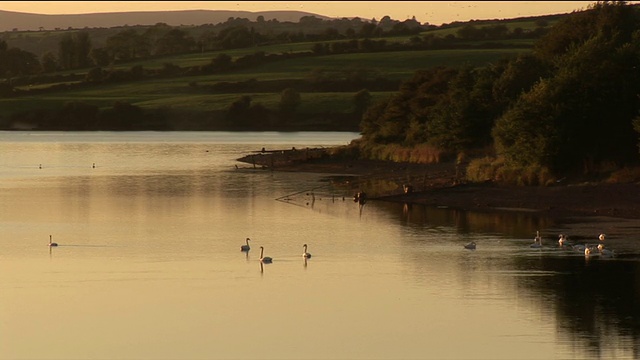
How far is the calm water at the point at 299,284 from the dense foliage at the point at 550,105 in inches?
396

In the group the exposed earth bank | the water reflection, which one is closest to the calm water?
the water reflection

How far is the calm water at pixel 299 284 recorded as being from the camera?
Answer: 132 ft

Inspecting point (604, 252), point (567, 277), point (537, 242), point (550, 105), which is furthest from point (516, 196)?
point (567, 277)

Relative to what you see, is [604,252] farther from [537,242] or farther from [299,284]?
[299,284]

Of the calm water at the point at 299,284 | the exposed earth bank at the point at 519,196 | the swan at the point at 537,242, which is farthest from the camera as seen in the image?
the exposed earth bank at the point at 519,196

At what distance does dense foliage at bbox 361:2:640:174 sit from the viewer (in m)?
82.1

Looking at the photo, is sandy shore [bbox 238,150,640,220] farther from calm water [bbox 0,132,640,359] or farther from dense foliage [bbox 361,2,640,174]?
dense foliage [bbox 361,2,640,174]

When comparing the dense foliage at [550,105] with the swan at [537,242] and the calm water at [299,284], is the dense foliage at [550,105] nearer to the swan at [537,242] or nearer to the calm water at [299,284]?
the calm water at [299,284]

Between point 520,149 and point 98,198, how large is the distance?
1111 inches

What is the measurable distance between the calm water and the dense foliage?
33.0 ft

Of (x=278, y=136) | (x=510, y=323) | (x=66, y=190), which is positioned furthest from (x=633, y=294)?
(x=278, y=136)

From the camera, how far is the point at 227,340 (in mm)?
40719

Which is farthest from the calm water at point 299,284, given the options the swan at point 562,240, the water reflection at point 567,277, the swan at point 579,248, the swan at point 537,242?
the swan at point 562,240

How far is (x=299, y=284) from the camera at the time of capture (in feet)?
168
